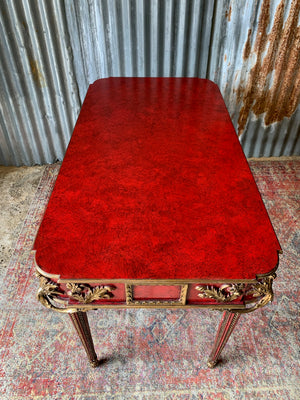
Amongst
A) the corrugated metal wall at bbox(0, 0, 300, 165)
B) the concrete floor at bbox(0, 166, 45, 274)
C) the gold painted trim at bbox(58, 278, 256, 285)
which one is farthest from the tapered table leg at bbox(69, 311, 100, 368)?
the corrugated metal wall at bbox(0, 0, 300, 165)

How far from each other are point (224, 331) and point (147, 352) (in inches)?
21.3

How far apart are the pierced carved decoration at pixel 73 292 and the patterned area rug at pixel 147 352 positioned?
0.68 meters

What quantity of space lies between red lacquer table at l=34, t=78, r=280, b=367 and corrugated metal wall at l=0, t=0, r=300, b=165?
0.92m

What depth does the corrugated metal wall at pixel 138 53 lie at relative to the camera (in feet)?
7.47

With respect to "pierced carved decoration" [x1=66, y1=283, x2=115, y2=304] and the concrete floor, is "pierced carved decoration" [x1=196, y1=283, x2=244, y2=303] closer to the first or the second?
"pierced carved decoration" [x1=66, y1=283, x2=115, y2=304]

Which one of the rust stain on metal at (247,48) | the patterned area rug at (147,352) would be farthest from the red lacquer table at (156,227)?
the rust stain on metal at (247,48)

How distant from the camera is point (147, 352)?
70.5 inches

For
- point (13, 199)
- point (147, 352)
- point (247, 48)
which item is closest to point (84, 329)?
point (147, 352)

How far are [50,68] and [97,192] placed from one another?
158 cm

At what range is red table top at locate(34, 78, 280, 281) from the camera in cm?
114

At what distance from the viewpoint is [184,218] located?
4.23 ft

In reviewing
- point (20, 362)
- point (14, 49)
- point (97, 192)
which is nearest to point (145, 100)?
point (97, 192)

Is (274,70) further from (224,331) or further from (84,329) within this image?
(84,329)

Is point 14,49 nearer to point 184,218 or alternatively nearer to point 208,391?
point 184,218
